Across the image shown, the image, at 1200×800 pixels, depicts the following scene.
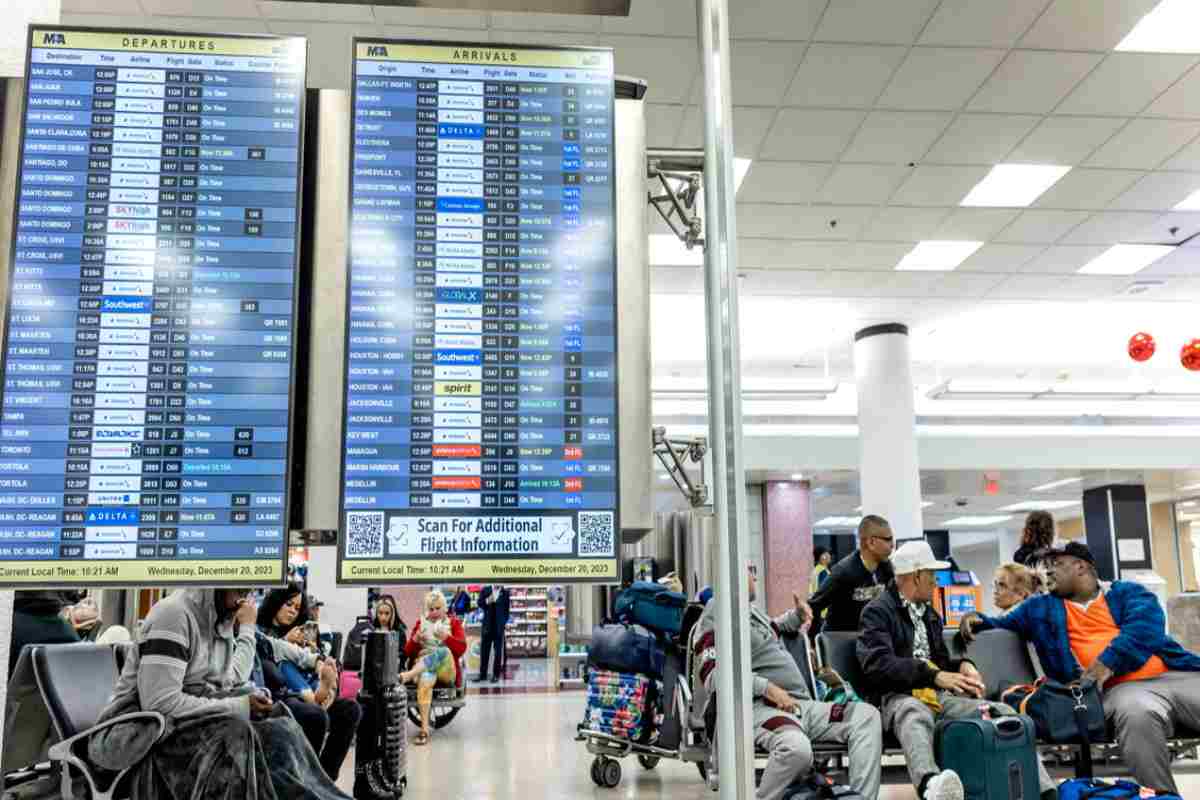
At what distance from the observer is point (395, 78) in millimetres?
2172

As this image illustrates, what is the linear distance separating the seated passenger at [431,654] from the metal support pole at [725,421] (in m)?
6.57

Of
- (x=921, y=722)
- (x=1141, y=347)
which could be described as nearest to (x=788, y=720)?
(x=921, y=722)

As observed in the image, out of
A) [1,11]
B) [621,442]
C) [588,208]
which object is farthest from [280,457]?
[1,11]

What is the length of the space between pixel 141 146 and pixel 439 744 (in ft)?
21.0

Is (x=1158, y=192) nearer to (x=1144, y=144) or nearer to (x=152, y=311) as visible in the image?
(x=1144, y=144)

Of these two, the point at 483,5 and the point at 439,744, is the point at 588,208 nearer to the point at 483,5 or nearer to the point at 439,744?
the point at 483,5

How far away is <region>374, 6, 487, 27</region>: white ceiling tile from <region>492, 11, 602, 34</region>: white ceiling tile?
117 millimetres

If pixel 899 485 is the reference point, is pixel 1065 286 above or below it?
above

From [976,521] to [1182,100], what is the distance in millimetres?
22186

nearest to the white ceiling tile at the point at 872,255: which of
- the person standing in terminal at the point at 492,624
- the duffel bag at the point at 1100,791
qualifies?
the duffel bag at the point at 1100,791

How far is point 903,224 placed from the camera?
8.66 m

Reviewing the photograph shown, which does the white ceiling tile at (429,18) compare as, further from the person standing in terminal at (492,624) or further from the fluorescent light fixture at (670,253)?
the person standing in terminal at (492,624)

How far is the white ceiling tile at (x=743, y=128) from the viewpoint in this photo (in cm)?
672

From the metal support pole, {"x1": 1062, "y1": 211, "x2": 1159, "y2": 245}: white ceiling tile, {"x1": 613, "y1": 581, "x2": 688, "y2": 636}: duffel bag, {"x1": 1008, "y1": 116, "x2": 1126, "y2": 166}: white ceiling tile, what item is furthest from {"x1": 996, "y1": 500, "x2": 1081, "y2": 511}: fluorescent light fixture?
the metal support pole
